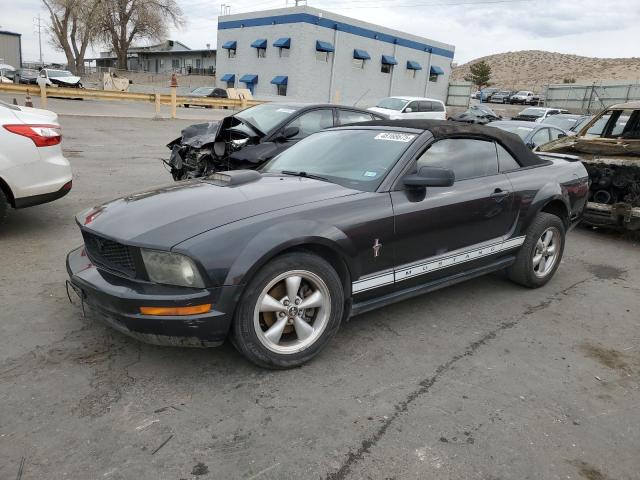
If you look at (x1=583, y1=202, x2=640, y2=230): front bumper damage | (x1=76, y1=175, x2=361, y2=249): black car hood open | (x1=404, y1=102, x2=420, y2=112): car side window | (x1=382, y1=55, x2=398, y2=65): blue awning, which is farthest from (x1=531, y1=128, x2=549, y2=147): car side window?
(x1=382, y1=55, x2=398, y2=65): blue awning

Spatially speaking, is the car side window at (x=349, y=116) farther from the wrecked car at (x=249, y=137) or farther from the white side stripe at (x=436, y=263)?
the white side stripe at (x=436, y=263)

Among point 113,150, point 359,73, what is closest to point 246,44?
point 359,73

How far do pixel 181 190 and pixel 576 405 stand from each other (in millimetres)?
2842

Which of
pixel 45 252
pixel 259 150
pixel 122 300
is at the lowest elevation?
pixel 45 252

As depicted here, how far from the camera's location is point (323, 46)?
35.8 metres

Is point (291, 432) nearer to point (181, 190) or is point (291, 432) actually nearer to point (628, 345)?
point (181, 190)

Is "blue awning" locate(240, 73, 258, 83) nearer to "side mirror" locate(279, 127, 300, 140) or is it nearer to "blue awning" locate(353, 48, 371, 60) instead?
"blue awning" locate(353, 48, 371, 60)

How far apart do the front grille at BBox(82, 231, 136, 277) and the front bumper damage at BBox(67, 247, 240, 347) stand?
0.09 meters

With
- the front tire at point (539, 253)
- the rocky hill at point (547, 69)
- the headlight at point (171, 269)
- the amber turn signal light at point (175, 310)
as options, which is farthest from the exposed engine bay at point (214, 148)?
the rocky hill at point (547, 69)

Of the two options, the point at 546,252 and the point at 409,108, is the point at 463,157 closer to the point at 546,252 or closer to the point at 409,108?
the point at 546,252

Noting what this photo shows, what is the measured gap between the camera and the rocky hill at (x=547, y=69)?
9438cm

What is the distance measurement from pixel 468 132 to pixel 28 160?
14.0ft

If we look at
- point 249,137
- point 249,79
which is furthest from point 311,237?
point 249,79

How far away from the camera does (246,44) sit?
4016 centimetres
